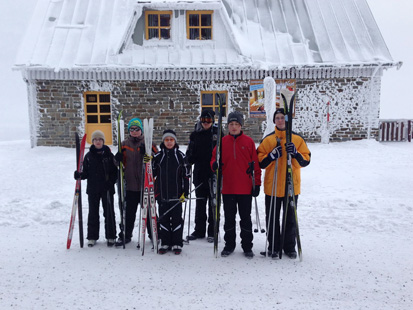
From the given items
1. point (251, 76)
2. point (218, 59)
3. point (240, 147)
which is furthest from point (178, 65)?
point (240, 147)

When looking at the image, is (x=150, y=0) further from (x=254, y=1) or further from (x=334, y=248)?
(x=334, y=248)

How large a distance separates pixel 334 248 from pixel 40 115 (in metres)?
11.5

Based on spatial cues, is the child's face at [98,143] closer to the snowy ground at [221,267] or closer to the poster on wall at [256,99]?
the snowy ground at [221,267]

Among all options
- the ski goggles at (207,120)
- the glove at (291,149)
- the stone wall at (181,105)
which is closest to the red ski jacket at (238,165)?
the glove at (291,149)

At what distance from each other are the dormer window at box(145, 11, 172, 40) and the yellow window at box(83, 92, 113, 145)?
2.80 meters

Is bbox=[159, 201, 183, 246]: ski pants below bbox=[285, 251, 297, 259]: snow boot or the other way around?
the other way around

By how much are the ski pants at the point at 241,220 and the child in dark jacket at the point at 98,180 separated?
152 cm

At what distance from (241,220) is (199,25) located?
34.2ft

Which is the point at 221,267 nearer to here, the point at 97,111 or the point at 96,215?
the point at 96,215

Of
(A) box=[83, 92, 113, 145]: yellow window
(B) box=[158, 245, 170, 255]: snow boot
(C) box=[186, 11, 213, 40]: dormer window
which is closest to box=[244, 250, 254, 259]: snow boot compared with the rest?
(B) box=[158, 245, 170, 255]: snow boot

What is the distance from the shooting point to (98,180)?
455cm

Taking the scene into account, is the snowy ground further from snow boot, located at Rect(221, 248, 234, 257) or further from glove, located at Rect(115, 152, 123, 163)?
glove, located at Rect(115, 152, 123, 163)

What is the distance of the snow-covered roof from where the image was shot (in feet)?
40.1

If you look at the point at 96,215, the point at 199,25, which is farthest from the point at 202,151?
the point at 199,25
